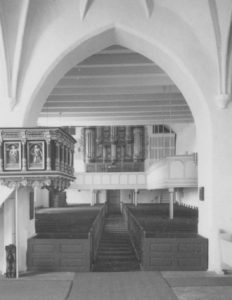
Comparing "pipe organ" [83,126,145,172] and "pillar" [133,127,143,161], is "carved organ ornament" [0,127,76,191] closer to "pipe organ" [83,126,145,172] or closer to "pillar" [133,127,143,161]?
"pipe organ" [83,126,145,172]

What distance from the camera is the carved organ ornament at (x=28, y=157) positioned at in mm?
7973

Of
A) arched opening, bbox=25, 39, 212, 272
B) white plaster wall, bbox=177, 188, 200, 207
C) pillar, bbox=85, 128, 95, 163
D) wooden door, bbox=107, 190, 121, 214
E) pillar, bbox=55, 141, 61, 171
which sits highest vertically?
arched opening, bbox=25, 39, 212, 272

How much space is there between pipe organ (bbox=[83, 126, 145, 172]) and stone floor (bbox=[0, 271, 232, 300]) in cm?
1880

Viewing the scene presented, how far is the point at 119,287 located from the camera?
661 centimetres

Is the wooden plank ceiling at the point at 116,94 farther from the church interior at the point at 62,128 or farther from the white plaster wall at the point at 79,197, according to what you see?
the white plaster wall at the point at 79,197

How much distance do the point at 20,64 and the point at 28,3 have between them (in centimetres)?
129

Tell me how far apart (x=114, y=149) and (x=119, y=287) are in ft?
67.0

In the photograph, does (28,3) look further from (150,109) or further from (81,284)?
(150,109)

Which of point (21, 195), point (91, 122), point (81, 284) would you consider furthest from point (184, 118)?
point (81, 284)

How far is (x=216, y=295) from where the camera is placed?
6.12 m

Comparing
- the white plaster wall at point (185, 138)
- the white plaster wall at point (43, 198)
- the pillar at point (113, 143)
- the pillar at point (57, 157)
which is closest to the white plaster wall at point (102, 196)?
the pillar at point (113, 143)

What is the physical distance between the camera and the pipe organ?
26.6 meters

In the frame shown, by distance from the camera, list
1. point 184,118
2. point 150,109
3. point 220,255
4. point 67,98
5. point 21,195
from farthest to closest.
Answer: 1. point 184,118
2. point 150,109
3. point 67,98
4. point 21,195
5. point 220,255

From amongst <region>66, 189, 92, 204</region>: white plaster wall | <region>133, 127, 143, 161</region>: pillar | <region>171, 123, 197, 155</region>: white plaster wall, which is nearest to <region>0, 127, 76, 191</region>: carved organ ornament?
<region>171, 123, 197, 155</region>: white plaster wall
